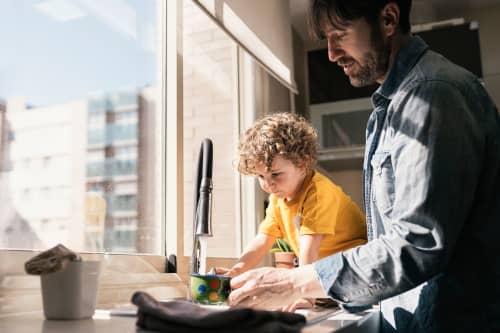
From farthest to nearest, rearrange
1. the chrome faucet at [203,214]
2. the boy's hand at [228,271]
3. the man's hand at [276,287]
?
the boy's hand at [228,271] → the chrome faucet at [203,214] → the man's hand at [276,287]

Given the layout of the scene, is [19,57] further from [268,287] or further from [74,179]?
[268,287]

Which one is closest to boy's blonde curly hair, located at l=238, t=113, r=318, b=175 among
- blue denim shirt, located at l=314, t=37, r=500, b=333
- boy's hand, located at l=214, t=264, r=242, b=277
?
boy's hand, located at l=214, t=264, r=242, b=277

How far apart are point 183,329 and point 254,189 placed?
5.96 ft

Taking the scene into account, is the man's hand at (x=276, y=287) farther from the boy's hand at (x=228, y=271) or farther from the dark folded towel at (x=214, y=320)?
the boy's hand at (x=228, y=271)

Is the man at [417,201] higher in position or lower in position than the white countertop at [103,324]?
higher

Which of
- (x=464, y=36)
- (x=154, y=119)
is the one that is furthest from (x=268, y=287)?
(x=464, y=36)

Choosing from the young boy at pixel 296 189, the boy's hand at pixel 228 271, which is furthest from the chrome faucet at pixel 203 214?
the young boy at pixel 296 189

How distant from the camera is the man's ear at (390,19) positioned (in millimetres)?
999

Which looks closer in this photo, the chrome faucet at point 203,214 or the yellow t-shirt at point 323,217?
the chrome faucet at point 203,214

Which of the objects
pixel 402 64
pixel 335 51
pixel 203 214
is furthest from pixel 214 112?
pixel 402 64

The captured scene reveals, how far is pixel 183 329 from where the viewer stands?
0.68m

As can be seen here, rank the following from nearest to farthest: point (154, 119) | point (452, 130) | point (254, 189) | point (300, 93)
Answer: point (452, 130), point (154, 119), point (254, 189), point (300, 93)

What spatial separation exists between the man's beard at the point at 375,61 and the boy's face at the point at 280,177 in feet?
1.94

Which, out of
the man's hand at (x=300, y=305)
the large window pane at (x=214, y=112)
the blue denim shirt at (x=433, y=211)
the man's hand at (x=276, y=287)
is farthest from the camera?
the large window pane at (x=214, y=112)
